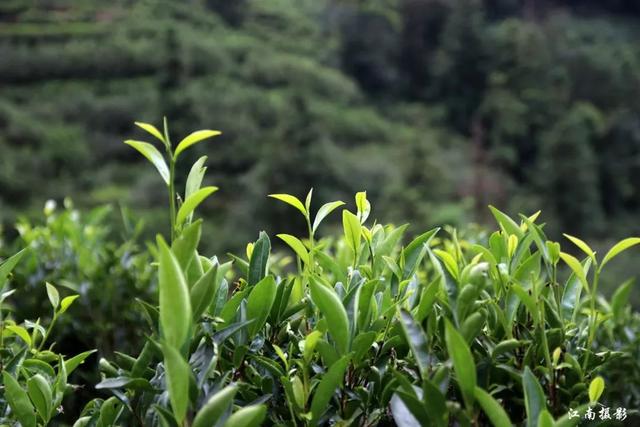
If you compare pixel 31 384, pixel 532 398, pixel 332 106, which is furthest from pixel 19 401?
pixel 332 106

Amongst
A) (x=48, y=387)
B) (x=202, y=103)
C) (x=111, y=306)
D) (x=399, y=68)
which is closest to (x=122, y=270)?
(x=111, y=306)

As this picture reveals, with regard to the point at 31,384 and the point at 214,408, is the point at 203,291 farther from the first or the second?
the point at 31,384

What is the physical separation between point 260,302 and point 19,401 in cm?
24

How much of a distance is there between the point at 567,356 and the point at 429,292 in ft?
0.45

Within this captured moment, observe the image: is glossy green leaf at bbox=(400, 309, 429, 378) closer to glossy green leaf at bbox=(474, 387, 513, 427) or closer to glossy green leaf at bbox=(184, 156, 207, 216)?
glossy green leaf at bbox=(474, 387, 513, 427)

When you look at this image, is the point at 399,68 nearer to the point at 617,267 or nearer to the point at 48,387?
the point at 617,267

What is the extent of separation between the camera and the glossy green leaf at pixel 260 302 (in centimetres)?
66

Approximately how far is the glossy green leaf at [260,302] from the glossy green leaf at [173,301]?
0.43ft

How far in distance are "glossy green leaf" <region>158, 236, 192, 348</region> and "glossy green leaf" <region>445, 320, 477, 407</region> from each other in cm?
20

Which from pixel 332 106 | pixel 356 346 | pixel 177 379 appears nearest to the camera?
pixel 177 379

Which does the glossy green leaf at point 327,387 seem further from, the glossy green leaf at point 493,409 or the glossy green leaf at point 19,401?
the glossy green leaf at point 19,401

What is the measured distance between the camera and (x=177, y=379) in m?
0.52

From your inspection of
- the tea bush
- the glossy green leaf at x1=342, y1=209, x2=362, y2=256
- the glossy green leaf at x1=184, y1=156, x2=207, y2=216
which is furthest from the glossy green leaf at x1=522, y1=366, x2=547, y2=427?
the glossy green leaf at x1=184, y1=156, x2=207, y2=216

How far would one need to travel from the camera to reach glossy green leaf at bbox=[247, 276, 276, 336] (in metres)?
0.66
